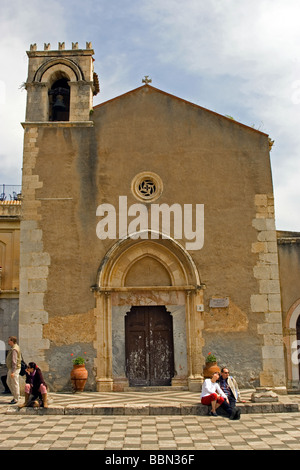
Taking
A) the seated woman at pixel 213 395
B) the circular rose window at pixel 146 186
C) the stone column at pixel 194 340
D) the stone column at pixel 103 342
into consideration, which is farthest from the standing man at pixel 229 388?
the circular rose window at pixel 146 186

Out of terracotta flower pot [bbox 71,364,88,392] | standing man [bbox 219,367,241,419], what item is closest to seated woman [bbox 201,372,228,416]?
standing man [bbox 219,367,241,419]

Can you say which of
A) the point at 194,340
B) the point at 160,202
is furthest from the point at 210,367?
the point at 160,202

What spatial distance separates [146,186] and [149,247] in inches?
66.5

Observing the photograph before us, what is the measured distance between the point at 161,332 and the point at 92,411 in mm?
3441

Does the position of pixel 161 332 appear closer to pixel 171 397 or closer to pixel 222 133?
pixel 171 397

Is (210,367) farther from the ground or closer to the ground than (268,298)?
closer to the ground

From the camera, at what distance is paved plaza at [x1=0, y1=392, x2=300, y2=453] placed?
6930 mm

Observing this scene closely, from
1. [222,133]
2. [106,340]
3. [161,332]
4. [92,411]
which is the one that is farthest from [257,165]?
[92,411]

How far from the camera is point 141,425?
833 centimetres

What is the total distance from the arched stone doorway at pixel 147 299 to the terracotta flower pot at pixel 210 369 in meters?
0.17

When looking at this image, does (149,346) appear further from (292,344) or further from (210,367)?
(292,344)

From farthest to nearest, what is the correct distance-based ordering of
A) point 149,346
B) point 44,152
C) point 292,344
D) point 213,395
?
point 44,152 < point 292,344 < point 149,346 < point 213,395

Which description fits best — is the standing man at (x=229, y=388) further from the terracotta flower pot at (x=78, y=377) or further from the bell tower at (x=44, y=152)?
the bell tower at (x=44, y=152)

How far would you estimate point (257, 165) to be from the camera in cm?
1284
